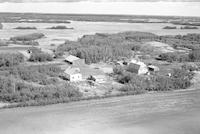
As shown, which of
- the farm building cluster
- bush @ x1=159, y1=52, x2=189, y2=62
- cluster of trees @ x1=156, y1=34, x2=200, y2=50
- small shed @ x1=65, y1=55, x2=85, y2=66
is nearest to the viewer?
the farm building cluster

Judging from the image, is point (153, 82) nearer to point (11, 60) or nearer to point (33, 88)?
point (33, 88)

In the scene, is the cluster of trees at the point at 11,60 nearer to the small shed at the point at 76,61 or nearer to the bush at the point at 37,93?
the small shed at the point at 76,61

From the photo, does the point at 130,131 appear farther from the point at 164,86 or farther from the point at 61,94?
the point at 164,86

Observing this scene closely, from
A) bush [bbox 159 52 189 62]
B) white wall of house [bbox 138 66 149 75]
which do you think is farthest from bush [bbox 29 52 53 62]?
bush [bbox 159 52 189 62]

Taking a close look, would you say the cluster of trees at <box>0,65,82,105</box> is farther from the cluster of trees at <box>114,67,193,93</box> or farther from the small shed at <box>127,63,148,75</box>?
the small shed at <box>127,63,148,75</box>

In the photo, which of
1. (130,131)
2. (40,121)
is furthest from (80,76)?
(130,131)

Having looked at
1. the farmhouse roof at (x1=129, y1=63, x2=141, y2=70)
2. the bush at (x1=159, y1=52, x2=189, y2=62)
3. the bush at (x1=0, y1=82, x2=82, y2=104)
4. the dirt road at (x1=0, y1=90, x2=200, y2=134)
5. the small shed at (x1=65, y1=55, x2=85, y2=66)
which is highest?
the farmhouse roof at (x1=129, y1=63, x2=141, y2=70)
